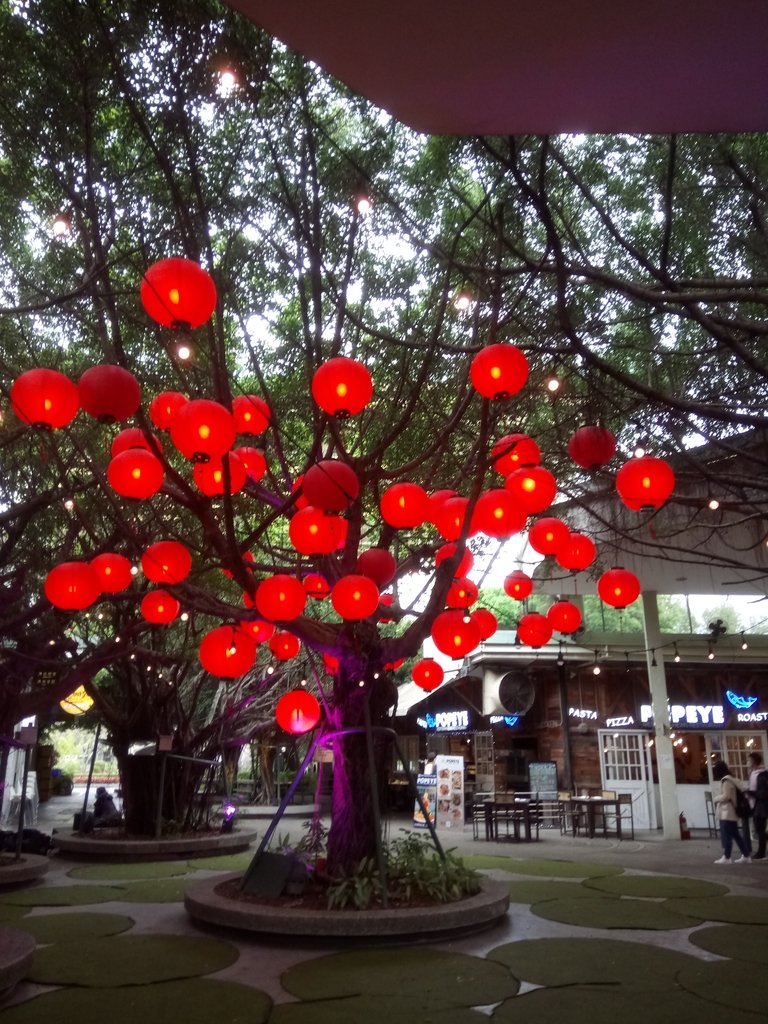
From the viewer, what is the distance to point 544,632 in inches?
337

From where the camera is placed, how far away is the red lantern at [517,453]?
6062 millimetres

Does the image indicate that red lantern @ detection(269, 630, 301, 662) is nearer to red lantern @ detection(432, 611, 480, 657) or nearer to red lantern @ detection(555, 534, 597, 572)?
red lantern @ detection(432, 611, 480, 657)

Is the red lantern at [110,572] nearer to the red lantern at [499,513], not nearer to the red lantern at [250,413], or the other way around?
the red lantern at [250,413]

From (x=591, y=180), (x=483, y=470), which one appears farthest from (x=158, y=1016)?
(x=591, y=180)

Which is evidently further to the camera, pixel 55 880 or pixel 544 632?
pixel 55 880

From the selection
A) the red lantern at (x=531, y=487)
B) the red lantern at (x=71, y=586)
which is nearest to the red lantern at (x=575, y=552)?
the red lantern at (x=531, y=487)

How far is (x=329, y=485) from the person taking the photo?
4965mm

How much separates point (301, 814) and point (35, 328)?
15.1 meters

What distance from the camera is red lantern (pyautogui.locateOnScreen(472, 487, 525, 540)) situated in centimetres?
600

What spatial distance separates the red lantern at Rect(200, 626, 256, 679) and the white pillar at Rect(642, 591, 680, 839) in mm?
10598

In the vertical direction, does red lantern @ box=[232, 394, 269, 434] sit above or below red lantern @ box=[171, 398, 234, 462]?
above

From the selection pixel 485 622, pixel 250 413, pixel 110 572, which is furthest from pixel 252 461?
pixel 485 622

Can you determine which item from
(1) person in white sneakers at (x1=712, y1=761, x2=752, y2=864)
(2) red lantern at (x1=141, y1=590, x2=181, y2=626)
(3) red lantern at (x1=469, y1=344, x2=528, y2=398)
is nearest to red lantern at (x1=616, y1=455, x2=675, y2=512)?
(3) red lantern at (x1=469, y1=344, x2=528, y2=398)

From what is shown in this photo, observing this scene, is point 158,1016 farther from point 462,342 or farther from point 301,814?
point 301,814
